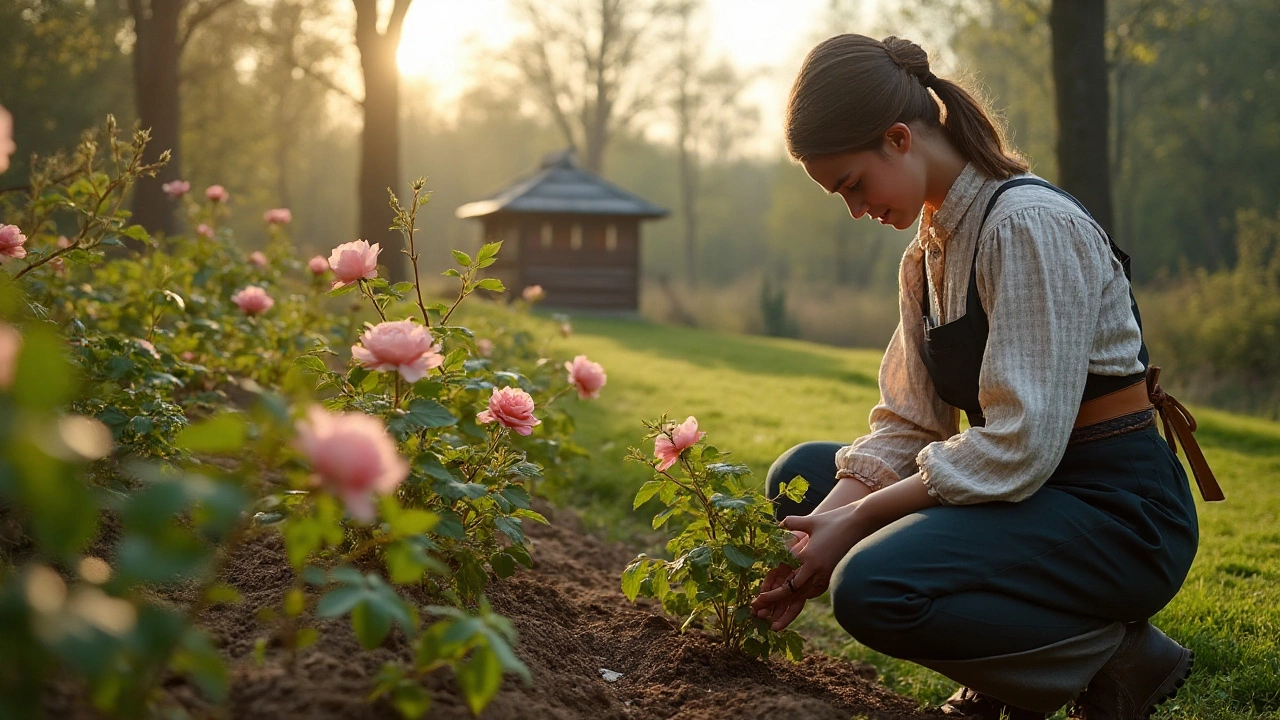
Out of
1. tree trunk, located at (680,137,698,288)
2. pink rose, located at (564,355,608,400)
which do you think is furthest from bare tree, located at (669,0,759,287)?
pink rose, located at (564,355,608,400)

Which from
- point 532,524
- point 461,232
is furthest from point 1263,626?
point 461,232

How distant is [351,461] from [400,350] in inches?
20.6

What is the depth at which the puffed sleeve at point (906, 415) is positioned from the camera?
2.44 m

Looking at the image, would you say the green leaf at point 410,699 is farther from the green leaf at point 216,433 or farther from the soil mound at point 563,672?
the green leaf at point 216,433

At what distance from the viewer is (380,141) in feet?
31.0

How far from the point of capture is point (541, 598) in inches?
104

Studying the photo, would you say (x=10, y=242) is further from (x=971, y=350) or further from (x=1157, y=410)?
(x=1157, y=410)

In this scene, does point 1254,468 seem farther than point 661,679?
Yes

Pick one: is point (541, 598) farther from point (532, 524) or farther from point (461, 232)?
point (461, 232)

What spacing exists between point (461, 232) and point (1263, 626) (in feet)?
124

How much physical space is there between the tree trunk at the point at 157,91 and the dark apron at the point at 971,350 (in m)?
8.27

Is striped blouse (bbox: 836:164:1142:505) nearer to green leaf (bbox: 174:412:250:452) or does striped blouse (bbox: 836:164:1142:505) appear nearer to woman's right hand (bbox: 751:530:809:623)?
woman's right hand (bbox: 751:530:809:623)

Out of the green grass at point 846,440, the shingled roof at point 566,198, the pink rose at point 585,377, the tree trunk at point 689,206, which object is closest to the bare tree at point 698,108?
the tree trunk at point 689,206

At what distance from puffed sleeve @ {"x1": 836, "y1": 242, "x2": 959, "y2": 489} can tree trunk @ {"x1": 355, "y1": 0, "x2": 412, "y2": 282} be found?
6.78 metres
